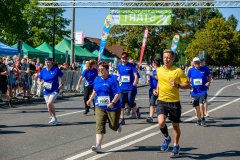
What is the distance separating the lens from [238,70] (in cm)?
6619

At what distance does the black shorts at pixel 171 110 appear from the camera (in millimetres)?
7984

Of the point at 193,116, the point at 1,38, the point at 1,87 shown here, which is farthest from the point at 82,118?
the point at 1,38

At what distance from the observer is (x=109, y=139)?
31.6ft

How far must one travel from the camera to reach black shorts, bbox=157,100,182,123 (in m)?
7.98

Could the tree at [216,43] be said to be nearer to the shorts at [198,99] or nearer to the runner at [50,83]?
the shorts at [198,99]

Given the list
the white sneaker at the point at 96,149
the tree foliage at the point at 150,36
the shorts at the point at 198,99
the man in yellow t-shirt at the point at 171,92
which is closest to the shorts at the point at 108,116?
the white sneaker at the point at 96,149

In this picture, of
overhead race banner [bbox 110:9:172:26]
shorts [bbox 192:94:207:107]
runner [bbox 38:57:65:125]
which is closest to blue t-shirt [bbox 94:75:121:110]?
runner [bbox 38:57:65:125]

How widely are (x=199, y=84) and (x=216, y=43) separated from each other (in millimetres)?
68026

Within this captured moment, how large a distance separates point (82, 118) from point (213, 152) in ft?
19.5

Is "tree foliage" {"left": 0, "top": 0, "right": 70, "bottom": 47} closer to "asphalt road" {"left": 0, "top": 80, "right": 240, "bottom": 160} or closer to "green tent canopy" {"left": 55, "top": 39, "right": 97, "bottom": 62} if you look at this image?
"green tent canopy" {"left": 55, "top": 39, "right": 97, "bottom": 62}

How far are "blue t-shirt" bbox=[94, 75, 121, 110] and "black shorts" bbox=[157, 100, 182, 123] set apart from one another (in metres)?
0.84

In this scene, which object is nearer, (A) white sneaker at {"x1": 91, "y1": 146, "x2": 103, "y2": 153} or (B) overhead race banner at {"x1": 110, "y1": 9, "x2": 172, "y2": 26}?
(A) white sneaker at {"x1": 91, "y1": 146, "x2": 103, "y2": 153}

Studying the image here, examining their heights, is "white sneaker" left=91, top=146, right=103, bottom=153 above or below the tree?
below

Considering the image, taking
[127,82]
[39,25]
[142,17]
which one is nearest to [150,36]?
[39,25]
